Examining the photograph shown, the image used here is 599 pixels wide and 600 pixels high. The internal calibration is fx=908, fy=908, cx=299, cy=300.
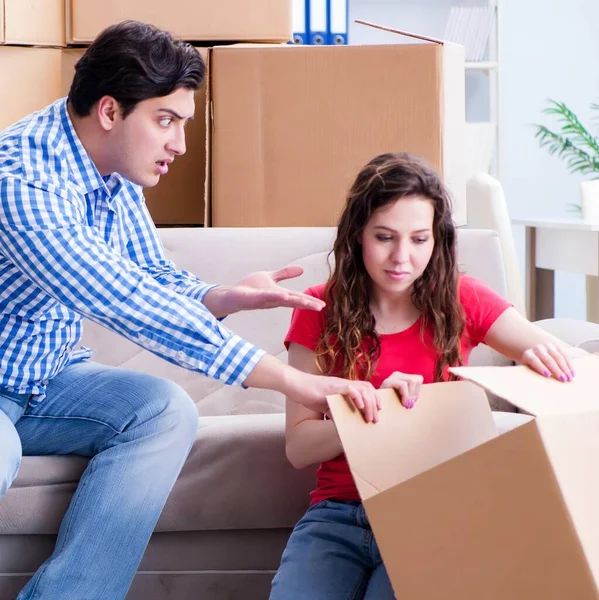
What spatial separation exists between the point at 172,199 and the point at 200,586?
808 millimetres

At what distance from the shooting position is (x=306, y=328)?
1.26 meters

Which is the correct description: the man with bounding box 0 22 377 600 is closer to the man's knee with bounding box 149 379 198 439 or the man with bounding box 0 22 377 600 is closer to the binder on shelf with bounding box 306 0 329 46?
the man's knee with bounding box 149 379 198 439

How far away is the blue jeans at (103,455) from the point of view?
1.18 m

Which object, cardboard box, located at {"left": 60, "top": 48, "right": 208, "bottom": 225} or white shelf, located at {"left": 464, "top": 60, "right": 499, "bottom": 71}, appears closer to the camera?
cardboard box, located at {"left": 60, "top": 48, "right": 208, "bottom": 225}

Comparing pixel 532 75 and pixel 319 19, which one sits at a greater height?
pixel 532 75

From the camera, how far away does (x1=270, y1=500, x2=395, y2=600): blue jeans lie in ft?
3.53

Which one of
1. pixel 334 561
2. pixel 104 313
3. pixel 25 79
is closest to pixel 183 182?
pixel 25 79

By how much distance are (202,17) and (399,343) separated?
0.85 metres

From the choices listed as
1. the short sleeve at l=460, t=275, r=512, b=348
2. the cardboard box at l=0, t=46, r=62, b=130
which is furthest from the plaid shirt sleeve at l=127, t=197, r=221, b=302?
the cardboard box at l=0, t=46, r=62, b=130

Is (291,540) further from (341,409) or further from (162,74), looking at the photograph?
(162,74)

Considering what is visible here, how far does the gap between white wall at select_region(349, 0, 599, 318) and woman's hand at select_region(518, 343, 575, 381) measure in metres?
2.81

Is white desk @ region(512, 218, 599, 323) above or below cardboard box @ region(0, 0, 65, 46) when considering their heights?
below

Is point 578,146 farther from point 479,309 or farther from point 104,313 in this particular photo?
point 104,313

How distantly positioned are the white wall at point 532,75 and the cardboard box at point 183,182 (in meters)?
2.03
